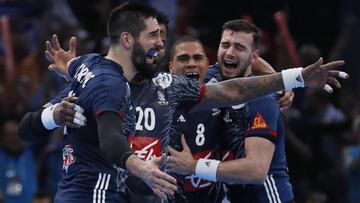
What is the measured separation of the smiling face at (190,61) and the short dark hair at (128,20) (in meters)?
1.59

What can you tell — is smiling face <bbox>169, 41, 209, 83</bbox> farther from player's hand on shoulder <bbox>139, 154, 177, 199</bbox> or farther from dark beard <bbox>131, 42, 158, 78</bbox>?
player's hand on shoulder <bbox>139, 154, 177, 199</bbox>

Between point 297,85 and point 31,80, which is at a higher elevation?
point 31,80

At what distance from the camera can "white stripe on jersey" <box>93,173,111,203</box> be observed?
7.05 metres

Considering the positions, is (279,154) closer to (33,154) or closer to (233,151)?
(233,151)

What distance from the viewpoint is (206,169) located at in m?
8.06

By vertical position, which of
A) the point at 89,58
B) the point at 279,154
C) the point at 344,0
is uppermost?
the point at 344,0

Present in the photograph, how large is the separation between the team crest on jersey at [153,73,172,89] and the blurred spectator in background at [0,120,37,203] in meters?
5.02

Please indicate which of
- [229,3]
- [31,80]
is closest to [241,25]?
[31,80]

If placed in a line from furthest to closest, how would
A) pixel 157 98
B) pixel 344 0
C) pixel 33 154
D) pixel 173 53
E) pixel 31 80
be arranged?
pixel 344 0 < pixel 31 80 < pixel 33 154 < pixel 173 53 < pixel 157 98

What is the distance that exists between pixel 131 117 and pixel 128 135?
140 millimetres

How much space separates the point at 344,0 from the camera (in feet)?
49.6

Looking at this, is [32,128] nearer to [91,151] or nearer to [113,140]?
[91,151]

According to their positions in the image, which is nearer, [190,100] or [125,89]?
[125,89]

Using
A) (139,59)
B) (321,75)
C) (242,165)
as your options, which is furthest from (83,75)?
(321,75)
